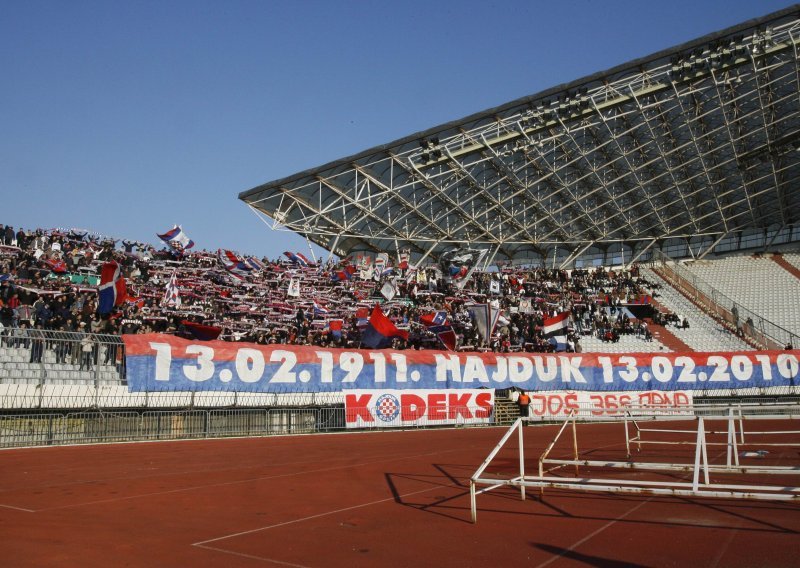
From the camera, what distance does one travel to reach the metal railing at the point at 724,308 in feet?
141

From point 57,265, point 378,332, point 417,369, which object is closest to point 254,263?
point 378,332

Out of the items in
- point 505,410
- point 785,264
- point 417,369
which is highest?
point 785,264

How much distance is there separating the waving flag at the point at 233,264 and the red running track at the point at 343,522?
25.5 m

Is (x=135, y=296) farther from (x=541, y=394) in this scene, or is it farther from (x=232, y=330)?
(x=541, y=394)

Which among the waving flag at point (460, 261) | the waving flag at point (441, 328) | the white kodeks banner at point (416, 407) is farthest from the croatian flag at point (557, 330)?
the waving flag at point (460, 261)

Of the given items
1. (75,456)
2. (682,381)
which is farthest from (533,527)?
(682,381)

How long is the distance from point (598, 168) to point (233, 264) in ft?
82.0

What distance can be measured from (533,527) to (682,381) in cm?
3005

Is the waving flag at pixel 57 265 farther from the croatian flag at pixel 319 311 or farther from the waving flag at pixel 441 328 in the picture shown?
the waving flag at pixel 441 328

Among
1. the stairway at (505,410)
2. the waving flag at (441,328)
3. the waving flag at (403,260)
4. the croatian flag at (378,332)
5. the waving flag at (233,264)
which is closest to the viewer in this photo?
the stairway at (505,410)

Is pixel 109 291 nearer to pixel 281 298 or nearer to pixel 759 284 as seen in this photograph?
pixel 281 298

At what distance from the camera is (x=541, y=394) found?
32.3 m

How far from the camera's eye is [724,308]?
48750 mm

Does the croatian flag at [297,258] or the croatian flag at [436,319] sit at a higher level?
the croatian flag at [297,258]
